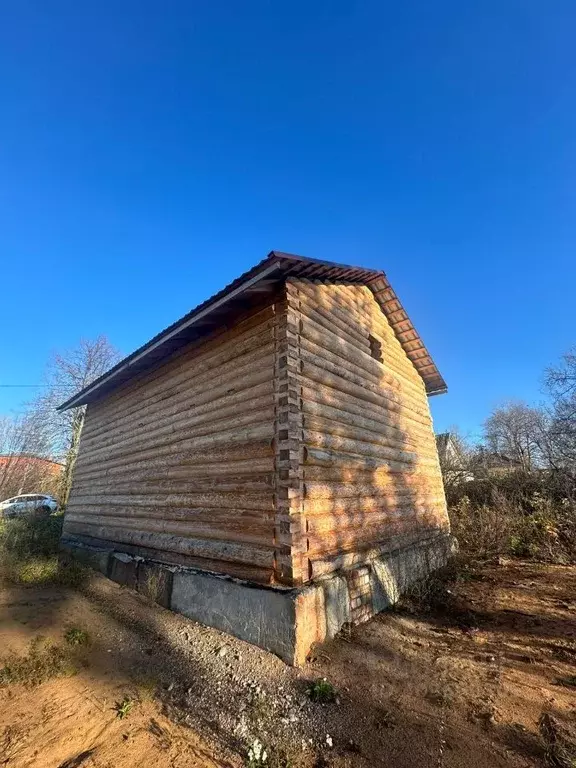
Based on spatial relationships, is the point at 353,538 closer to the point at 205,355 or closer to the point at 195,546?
the point at 195,546

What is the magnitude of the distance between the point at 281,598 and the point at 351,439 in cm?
302

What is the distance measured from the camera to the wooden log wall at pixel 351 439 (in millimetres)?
5641

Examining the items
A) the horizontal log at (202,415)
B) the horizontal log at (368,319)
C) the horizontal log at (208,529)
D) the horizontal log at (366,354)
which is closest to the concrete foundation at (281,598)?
the horizontal log at (208,529)

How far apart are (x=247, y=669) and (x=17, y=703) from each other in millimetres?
2503

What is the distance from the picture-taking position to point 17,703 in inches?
157

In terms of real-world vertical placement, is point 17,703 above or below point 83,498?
below

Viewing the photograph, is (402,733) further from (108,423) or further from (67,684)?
(108,423)

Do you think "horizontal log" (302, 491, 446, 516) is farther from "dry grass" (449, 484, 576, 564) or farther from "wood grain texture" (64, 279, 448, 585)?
"dry grass" (449, 484, 576, 564)

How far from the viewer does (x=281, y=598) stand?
478 centimetres

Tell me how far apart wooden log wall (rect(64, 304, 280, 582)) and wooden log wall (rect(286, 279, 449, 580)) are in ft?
1.68

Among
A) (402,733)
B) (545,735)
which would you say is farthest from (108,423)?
(545,735)

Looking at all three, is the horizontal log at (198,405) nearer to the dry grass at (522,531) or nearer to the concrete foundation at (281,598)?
the concrete foundation at (281,598)

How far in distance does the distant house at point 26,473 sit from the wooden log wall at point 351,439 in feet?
61.0

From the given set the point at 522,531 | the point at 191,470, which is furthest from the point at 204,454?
the point at 522,531
